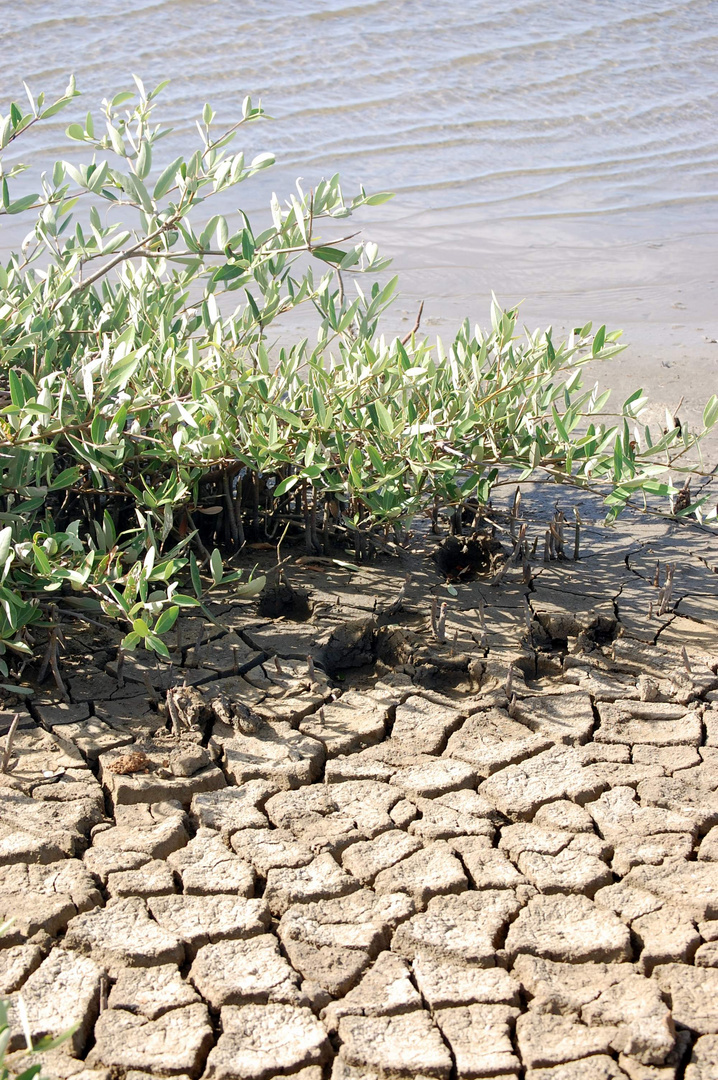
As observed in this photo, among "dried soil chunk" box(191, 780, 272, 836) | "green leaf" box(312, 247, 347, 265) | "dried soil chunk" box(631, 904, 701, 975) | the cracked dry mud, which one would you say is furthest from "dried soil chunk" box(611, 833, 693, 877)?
"green leaf" box(312, 247, 347, 265)

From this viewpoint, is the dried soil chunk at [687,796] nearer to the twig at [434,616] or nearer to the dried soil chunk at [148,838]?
the twig at [434,616]

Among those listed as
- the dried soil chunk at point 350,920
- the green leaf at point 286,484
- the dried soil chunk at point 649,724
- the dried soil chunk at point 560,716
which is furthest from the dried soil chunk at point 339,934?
the green leaf at point 286,484

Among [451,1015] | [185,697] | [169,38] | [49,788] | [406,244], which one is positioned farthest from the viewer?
[169,38]

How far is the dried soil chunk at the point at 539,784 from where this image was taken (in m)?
2.65

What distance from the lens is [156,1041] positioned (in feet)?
6.64

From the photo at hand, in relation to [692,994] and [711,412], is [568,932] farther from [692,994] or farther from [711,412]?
[711,412]

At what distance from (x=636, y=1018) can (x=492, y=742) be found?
→ 91 cm

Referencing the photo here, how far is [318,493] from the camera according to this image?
3734 mm

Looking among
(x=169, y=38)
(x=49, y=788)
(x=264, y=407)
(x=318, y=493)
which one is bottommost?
(x=49, y=788)

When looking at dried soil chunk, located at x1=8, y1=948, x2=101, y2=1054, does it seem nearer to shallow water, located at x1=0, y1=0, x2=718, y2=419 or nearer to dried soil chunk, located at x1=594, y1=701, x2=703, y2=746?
dried soil chunk, located at x1=594, y1=701, x2=703, y2=746

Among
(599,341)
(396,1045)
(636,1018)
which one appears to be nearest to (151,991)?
(396,1045)

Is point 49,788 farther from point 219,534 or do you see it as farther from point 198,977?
point 219,534

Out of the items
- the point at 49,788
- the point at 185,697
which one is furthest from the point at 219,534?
the point at 49,788

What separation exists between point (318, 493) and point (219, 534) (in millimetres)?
369
